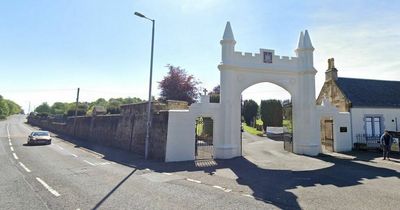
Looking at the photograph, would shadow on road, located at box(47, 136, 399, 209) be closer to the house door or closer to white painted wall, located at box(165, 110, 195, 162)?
white painted wall, located at box(165, 110, 195, 162)

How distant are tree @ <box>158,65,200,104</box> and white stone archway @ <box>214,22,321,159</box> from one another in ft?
62.7

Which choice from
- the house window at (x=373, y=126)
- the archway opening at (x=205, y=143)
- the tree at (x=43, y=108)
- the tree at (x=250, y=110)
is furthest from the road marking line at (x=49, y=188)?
the tree at (x=43, y=108)

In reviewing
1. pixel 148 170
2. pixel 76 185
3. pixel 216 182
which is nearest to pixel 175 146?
pixel 148 170

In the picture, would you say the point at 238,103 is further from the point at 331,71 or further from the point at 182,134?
the point at 331,71

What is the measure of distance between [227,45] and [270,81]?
387 cm

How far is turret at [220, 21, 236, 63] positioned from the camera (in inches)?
672

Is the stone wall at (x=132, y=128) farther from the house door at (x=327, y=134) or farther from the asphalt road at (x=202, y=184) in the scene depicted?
the house door at (x=327, y=134)

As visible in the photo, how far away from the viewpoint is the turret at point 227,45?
17.1 m

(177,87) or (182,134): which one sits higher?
(177,87)

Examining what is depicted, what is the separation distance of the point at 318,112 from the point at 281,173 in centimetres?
862

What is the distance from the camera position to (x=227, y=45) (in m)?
17.2

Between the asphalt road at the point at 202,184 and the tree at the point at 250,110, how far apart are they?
1354 inches

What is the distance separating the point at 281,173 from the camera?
12.0m

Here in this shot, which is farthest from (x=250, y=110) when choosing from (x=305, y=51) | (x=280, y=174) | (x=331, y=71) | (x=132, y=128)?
(x=280, y=174)
